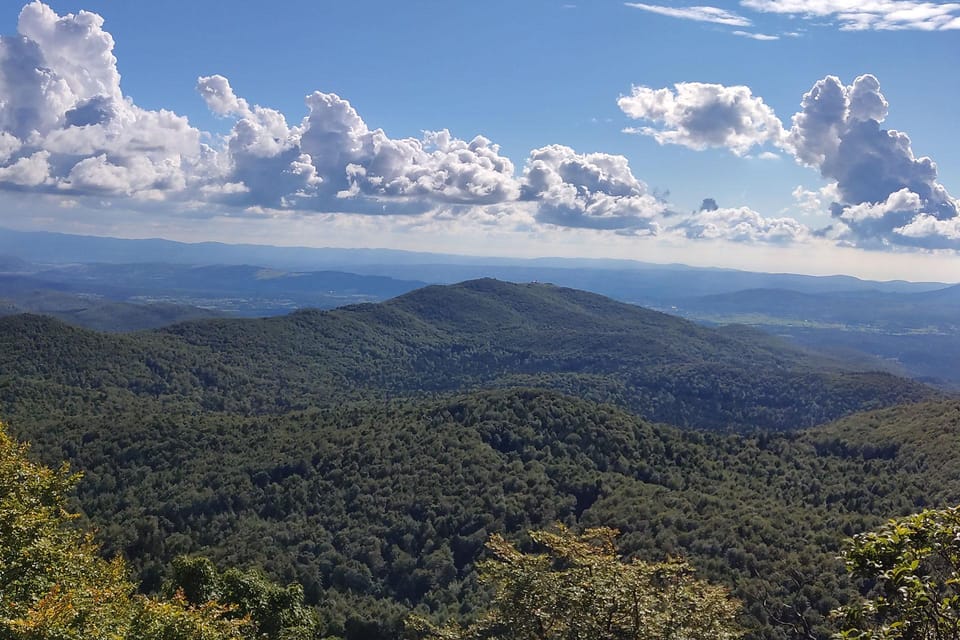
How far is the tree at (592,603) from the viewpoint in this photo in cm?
→ 1684

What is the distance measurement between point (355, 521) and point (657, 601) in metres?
74.7

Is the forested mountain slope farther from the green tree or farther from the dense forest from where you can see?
the green tree

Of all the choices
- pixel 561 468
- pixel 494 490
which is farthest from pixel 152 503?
pixel 561 468

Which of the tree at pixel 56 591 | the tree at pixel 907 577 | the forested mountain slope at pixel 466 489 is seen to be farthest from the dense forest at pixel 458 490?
the tree at pixel 907 577

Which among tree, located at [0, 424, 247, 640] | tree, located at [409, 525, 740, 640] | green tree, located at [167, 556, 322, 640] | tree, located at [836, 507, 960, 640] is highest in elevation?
tree, located at [836, 507, 960, 640]

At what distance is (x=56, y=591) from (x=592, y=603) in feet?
59.6

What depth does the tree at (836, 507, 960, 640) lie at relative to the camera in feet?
29.7

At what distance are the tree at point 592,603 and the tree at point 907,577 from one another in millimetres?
7221

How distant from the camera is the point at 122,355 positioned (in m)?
171

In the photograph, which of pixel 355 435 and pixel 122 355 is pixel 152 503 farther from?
pixel 122 355

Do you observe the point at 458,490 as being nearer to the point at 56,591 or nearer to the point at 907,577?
the point at 56,591

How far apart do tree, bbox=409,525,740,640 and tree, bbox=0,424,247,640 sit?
342 inches

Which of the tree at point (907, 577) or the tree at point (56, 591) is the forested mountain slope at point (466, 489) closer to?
the tree at point (56, 591)

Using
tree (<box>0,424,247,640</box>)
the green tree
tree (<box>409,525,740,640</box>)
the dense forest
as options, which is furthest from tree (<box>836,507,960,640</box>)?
the dense forest
